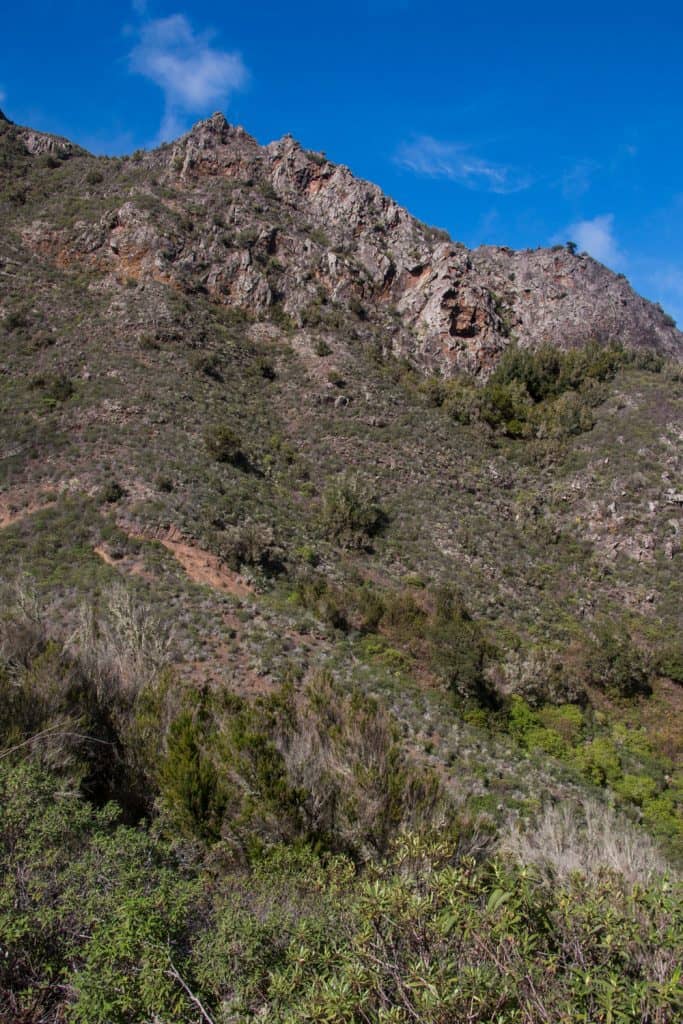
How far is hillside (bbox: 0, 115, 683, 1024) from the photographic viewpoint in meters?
3.70

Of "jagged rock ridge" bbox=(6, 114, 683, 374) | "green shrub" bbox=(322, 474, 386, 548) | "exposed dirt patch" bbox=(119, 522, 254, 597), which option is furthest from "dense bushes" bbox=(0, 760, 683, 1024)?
"jagged rock ridge" bbox=(6, 114, 683, 374)

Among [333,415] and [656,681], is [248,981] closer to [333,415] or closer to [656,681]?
[656,681]

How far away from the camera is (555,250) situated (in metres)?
44.9

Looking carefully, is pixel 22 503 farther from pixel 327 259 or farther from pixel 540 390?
pixel 540 390

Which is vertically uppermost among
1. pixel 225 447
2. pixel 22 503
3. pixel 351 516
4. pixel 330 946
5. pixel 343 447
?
pixel 343 447

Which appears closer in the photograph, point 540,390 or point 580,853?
point 580,853

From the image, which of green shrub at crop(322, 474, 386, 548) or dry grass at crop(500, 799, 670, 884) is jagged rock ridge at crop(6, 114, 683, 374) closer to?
green shrub at crop(322, 474, 386, 548)

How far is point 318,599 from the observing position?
629 inches

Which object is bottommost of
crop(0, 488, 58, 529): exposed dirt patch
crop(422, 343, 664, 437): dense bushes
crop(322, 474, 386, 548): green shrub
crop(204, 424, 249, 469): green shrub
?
crop(0, 488, 58, 529): exposed dirt patch

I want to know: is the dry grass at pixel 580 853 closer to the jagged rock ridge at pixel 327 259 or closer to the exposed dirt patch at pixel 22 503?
the exposed dirt patch at pixel 22 503

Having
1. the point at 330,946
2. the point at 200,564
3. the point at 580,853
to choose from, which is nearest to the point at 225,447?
the point at 200,564

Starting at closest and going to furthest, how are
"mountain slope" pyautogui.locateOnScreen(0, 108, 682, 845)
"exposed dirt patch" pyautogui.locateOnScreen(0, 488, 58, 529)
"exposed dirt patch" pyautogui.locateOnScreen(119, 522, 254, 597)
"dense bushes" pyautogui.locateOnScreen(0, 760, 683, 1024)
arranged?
"dense bushes" pyautogui.locateOnScreen(0, 760, 683, 1024) → "mountain slope" pyautogui.locateOnScreen(0, 108, 682, 845) → "exposed dirt patch" pyautogui.locateOnScreen(119, 522, 254, 597) → "exposed dirt patch" pyautogui.locateOnScreen(0, 488, 58, 529)

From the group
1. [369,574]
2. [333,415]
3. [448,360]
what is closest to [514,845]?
[369,574]

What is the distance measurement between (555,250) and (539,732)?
4425 centimetres
